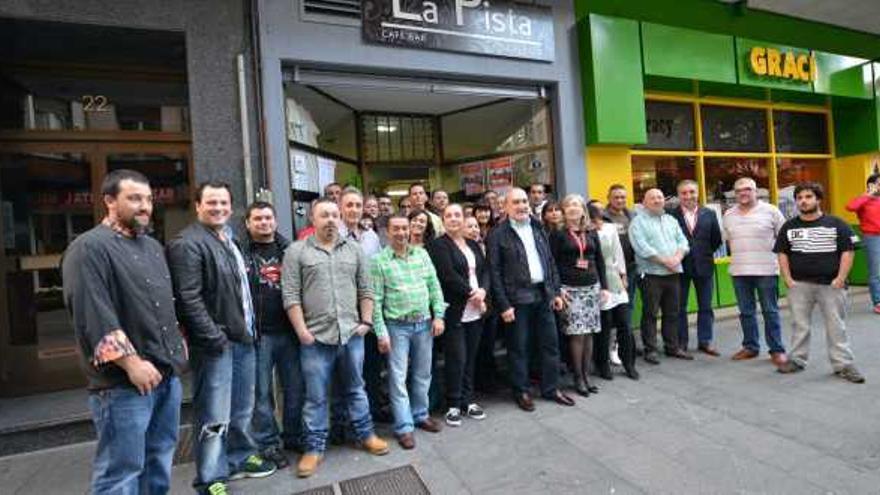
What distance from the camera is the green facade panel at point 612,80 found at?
20.4 ft

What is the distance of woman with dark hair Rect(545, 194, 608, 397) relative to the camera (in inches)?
176

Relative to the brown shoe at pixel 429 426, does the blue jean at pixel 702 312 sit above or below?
above

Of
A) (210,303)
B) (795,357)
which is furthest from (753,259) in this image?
(210,303)

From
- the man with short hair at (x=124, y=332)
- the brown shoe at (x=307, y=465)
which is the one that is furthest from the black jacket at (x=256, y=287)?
the brown shoe at (x=307, y=465)

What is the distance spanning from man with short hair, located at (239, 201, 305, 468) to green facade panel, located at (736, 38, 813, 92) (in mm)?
7185

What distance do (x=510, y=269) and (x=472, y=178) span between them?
365 centimetres

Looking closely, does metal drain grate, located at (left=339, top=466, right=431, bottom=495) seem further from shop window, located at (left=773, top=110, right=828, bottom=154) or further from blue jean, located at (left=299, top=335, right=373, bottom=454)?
shop window, located at (left=773, top=110, right=828, bottom=154)

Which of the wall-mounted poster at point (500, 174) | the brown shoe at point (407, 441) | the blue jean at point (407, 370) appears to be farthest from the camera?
the wall-mounted poster at point (500, 174)

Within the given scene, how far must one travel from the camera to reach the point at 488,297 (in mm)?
4246

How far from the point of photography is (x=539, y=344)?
4.42 meters

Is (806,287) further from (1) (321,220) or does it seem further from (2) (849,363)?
(1) (321,220)

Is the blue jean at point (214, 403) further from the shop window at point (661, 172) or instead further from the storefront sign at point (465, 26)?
the shop window at point (661, 172)

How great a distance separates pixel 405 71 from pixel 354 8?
0.82 m

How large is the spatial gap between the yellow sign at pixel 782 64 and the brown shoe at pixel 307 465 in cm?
791
